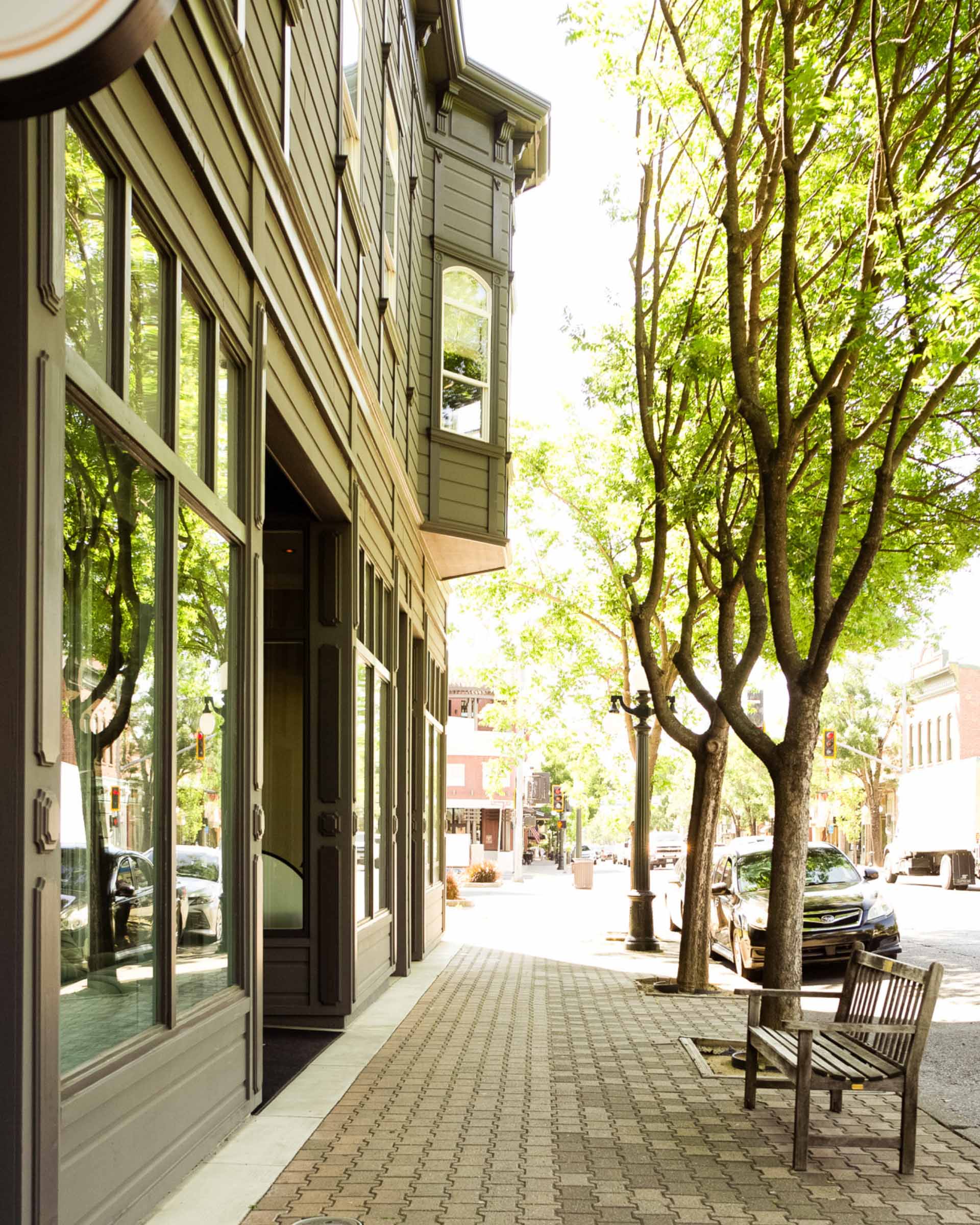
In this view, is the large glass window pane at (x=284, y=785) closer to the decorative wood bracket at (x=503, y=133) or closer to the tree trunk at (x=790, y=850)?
the tree trunk at (x=790, y=850)

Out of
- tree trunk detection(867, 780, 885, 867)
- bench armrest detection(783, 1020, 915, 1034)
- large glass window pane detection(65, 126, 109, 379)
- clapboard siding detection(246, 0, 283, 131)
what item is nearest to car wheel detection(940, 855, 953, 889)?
tree trunk detection(867, 780, 885, 867)

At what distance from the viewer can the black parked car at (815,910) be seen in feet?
49.0

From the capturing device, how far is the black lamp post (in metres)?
18.4

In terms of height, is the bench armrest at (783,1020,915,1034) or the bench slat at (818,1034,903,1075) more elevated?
the bench armrest at (783,1020,915,1034)

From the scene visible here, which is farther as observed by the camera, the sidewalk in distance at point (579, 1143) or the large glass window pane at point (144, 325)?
the sidewalk in distance at point (579, 1143)

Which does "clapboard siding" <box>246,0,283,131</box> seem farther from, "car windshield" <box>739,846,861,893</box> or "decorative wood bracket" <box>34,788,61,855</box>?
"car windshield" <box>739,846,861,893</box>

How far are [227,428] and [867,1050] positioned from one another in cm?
465

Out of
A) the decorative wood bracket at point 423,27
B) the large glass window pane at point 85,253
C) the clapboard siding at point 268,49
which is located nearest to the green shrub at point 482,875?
the decorative wood bracket at point 423,27

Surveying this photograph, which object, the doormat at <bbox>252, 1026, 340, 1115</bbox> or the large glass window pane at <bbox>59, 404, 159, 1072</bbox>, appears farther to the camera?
the doormat at <bbox>252, 1026, 340, 1115</bbox>

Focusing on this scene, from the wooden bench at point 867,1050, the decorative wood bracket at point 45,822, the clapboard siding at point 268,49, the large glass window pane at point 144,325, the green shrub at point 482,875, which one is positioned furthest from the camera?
the green shrub at point 482,875

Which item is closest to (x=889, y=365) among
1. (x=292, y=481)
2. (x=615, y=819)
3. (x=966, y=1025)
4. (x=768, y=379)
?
(x=768, y=379)

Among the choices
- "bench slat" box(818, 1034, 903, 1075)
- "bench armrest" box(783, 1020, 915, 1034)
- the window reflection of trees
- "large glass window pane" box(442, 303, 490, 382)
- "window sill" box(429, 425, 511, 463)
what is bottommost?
"bench slat" box(818, 1034, 903, 1075)

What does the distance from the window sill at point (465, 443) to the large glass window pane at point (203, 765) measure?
9256mm

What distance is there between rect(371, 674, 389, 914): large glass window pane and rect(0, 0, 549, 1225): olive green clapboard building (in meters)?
0.07
